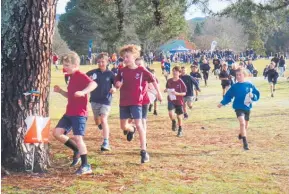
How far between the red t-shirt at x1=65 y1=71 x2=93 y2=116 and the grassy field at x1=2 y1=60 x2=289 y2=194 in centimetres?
83

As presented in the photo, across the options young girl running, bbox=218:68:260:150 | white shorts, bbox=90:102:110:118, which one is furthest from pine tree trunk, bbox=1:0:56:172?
young girl running, bbox=218:68:260:150

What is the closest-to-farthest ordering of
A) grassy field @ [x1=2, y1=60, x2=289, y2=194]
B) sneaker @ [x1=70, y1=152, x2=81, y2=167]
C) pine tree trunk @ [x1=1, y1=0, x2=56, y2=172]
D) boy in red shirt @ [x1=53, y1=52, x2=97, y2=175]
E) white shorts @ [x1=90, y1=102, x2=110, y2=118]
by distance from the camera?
grassy field @ [x1=2, y1=60, x2=289, y2=194], pine tree trunk @ [x1=1, y1=0, x2=56, y2=172], boy in red shirt @ [x1=53, y1=52, x2=97, y2=175], sneaker @ [x1=70, y1=152, x2=81, y2=167], white shorts @ [x1=90, y1=102, x2=110, y2=118]

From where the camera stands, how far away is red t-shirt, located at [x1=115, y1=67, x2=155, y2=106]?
7742 millimetres

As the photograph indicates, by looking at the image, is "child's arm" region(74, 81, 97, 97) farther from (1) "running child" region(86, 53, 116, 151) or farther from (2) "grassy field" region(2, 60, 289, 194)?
(1) "running child" region(86, 53, 116, 151)

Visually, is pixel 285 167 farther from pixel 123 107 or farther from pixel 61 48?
pixel 61 48

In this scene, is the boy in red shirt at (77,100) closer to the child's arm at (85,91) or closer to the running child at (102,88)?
the child's arm at (85,91)

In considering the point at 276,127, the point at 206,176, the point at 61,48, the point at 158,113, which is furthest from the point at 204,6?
the point at 61,48

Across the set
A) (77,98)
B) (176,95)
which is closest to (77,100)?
(77,98)

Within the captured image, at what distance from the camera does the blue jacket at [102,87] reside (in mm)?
9242

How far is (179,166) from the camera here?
7.36 metres

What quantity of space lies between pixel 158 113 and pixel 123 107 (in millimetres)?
8288

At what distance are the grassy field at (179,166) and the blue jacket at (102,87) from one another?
85 centimetres

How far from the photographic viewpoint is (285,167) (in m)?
7.57

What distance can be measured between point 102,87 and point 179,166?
8.64 feet
